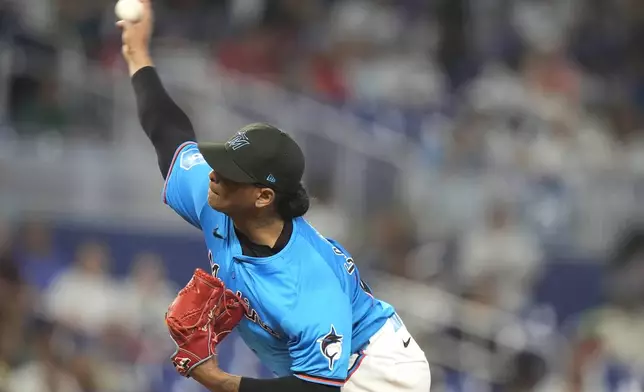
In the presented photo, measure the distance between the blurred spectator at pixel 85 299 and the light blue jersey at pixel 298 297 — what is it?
15.5ft

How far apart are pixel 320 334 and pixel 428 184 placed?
6.40m

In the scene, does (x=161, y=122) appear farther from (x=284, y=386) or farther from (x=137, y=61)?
(x=284, y=386)

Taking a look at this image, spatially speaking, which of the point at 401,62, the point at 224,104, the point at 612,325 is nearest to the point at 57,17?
the point at 224,104

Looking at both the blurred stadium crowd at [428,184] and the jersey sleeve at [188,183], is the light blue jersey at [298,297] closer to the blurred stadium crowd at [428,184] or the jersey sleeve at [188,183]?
the jersey sleeve at [188,183]

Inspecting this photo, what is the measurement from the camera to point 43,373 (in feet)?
26.6

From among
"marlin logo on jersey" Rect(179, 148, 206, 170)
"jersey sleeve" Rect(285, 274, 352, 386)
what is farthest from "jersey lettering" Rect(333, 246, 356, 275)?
"marlin logo on jersey" Rect(179, 148, 206, 170)

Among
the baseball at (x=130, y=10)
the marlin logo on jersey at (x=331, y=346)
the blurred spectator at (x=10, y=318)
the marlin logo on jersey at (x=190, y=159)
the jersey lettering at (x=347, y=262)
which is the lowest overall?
the blurred spectator at (x=10, y=318)

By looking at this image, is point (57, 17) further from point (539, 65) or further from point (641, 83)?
point (641, 83)

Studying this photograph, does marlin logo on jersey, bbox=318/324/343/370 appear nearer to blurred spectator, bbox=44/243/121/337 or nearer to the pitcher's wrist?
the pitcher's wrist

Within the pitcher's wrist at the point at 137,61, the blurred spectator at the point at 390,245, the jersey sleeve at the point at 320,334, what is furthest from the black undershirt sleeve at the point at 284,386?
the blurred spectator at the point at 390,245

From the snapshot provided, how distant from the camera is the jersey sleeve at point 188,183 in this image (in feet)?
15.7

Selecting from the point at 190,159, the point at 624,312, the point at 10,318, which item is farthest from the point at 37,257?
the point at 190,159

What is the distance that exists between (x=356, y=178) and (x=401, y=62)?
7.47 ft

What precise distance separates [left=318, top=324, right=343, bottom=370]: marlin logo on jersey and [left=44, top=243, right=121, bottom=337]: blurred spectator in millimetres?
5097
